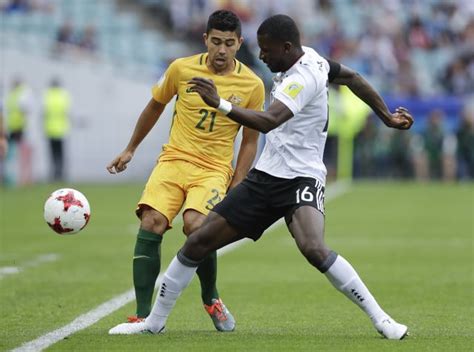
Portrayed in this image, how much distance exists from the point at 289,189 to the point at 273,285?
12.8ft

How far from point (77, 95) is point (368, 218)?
1289cm

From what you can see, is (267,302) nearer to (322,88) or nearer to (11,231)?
(322,88)

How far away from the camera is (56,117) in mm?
28812

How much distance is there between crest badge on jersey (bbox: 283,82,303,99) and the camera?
24.6 ft

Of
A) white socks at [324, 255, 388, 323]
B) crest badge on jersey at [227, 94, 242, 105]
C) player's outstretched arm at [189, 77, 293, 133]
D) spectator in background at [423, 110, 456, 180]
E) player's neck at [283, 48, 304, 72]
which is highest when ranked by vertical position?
player's neck at [283, 48, 304, 72]

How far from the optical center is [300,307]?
32.5 feet

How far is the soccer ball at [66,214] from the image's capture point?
8.62 metres

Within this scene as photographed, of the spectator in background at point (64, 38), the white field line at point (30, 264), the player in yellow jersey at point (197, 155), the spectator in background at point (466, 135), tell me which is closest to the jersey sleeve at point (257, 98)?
the player in yellow jersey at point (197, 155)

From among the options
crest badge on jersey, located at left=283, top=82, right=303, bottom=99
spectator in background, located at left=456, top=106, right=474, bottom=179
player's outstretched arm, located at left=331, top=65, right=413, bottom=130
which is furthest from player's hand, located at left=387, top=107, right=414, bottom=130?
spectator in background, located at left=456, top=106, right=474, bottom=179

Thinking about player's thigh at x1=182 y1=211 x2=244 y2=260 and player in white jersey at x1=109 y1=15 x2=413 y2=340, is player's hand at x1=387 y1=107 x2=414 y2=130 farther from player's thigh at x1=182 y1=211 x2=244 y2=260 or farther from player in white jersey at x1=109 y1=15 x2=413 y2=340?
player's thigh at x1=182 y1=211 x2=244 y2=260

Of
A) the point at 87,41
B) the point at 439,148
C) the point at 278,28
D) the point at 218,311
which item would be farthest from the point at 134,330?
the point at 87,41

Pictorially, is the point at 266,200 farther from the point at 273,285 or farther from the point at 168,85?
the point at 273,285

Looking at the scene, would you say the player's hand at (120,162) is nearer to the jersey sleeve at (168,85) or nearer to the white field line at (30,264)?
the jersey sleeve at (168,85)

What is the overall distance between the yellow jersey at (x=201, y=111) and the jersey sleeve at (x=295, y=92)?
1.08 m
